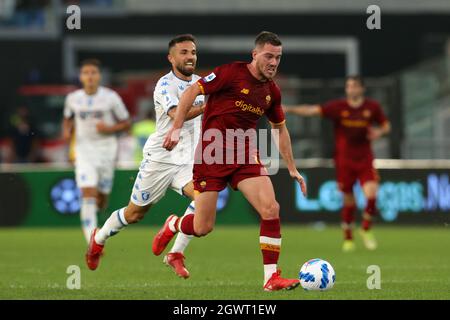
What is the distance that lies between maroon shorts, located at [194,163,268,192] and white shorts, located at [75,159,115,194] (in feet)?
18.8

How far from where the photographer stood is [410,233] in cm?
2081

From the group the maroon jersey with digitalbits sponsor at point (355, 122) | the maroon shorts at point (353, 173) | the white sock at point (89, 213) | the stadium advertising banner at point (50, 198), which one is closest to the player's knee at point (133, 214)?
the white sock at point (89, 213)

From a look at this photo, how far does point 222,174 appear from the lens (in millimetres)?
10531

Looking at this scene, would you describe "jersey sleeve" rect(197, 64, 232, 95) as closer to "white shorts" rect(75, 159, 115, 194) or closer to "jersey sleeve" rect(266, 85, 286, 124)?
"jersey sleeve" rect(266, 85, 286, 124)

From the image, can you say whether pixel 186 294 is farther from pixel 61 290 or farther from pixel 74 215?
pixel 74 215

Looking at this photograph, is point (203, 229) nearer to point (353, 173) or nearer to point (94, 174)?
point (94, 174)

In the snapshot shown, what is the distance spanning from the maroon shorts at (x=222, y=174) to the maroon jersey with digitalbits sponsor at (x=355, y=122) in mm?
7396

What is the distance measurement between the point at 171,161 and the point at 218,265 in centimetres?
230

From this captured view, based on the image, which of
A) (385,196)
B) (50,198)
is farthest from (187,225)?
(385,196)

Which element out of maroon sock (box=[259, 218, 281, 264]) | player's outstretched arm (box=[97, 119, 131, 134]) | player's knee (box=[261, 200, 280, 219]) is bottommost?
maroon sock (box=[259, 218, 281, 264])

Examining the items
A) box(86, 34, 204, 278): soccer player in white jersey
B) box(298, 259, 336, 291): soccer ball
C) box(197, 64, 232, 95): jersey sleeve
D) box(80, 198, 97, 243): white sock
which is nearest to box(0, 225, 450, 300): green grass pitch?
box(298, 259, 336, 291): soccer ball

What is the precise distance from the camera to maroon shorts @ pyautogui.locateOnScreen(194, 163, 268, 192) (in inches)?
413

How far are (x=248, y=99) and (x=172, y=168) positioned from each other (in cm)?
177

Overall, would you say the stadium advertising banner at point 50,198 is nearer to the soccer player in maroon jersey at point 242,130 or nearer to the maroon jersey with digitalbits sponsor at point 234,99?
the soccer player in maroon jersey at point 242,130
